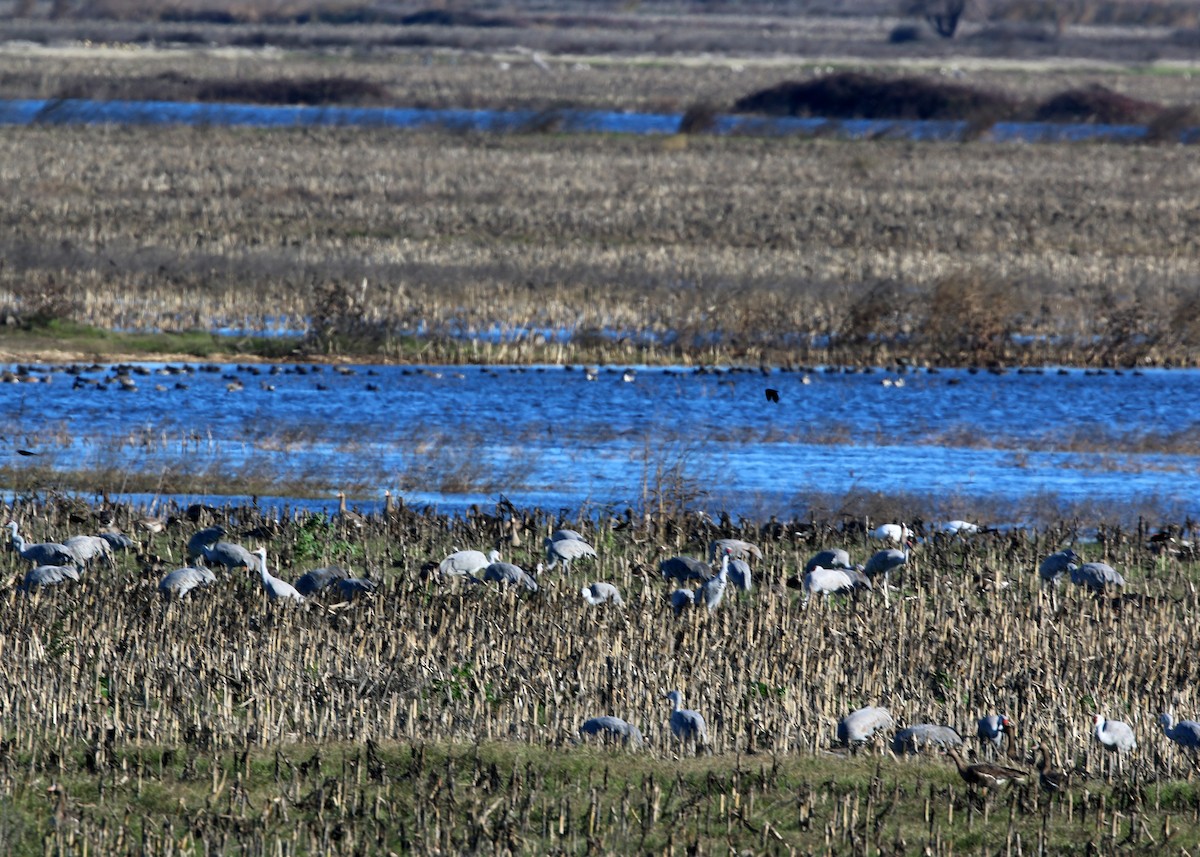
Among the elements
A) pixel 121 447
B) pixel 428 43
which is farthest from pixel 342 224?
pixel 428 43

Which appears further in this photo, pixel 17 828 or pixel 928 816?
pixel 928 816

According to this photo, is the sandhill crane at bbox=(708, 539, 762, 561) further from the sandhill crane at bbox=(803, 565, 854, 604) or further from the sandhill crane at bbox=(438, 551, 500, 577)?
the sandhill crane at bbox=(438, 551, 500, 577)

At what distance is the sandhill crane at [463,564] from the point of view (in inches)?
432

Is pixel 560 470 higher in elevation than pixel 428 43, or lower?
higher

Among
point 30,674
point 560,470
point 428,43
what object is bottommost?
point 428,43

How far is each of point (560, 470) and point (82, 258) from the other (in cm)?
1271

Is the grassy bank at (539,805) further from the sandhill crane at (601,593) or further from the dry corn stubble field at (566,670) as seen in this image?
the sandhill crane at (601,593)

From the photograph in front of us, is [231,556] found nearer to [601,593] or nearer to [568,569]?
[568,569]

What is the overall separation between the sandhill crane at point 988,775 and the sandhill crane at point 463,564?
423cm

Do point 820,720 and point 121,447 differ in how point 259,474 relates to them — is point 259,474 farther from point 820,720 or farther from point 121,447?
point 820,720

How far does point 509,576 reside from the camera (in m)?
10.7

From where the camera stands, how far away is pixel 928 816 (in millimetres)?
7031

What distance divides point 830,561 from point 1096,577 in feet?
5.22

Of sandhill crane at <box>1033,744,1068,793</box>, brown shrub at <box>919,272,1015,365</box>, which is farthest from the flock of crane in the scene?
brown shrub at <box>919,272,1015,365</box>
